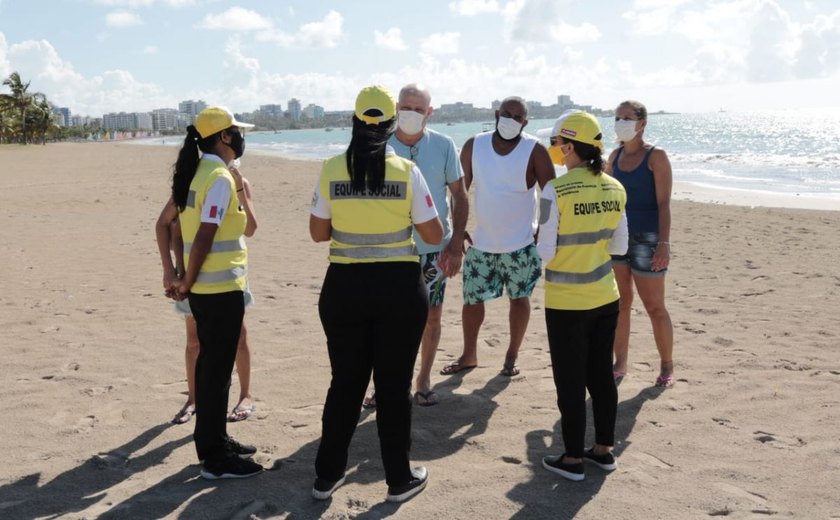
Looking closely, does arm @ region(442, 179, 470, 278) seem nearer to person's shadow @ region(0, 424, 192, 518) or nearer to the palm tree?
person's shadow @ region(0, 424, 192, 518)

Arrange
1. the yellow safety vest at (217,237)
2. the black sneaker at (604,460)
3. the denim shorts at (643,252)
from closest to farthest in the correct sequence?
the yellow safety vest at (217,237) < the black sneaker at (604,460) < the denim shorts at (643,252)

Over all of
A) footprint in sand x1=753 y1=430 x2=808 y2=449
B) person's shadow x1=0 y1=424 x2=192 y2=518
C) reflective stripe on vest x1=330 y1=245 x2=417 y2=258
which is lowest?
person's shadow x1=0 y1=424 x2=192 y2=518

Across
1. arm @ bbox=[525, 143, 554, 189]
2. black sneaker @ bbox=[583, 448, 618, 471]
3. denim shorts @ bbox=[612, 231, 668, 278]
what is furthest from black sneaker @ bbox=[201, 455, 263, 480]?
denim shorts @ bbox=[612, 231, 668, 278]

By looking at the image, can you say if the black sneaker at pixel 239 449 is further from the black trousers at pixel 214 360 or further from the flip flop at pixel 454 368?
the flip flop at pixel 454 368

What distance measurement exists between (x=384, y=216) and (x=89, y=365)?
3456mm

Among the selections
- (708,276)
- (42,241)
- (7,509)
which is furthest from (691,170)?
(7,509)

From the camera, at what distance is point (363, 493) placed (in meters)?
3.62

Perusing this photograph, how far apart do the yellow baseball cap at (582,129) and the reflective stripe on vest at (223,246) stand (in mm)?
1748

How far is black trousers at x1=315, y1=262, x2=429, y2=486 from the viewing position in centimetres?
325

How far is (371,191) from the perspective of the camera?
3.20 metres

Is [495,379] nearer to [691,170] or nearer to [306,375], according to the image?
[306,375]

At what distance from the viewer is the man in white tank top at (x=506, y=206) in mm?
4809

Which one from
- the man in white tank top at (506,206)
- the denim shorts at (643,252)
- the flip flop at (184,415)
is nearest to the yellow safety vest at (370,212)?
the man in white tank top at (506,206)

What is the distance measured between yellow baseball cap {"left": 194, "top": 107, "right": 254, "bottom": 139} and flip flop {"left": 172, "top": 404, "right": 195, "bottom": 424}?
6.26ft
